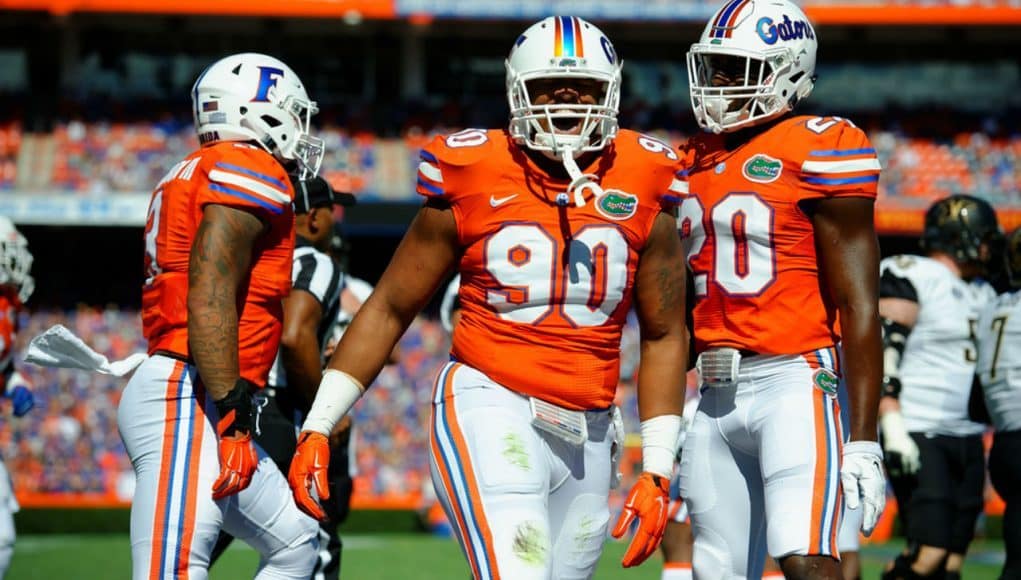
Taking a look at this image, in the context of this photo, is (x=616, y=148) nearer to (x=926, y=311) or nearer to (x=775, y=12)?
(x=775, y=12)

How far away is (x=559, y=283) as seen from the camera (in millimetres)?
3744

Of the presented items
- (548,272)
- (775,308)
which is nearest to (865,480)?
(775,308)

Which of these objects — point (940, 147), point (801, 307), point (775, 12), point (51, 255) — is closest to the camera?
point (801, 307)

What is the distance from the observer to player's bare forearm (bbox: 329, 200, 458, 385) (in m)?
3.86

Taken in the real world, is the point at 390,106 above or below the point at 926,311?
below

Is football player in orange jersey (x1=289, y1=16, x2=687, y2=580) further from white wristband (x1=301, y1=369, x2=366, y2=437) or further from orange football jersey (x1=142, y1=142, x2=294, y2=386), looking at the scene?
orange football jersey (x1=142, y1=142, x2=294, y2=386)

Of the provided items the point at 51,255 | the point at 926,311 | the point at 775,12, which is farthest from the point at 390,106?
the point at 775,12

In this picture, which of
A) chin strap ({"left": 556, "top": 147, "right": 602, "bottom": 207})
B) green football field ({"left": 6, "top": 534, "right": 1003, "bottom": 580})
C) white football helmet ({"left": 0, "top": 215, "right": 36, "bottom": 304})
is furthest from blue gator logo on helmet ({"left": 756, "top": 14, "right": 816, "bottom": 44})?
green football field ({"left": 6, "top": 534, "right": 1003, "bottom": 580})

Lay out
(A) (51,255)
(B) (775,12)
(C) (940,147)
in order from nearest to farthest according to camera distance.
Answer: (B) (775,12) < (A) (51,255) < (C) (940,147)

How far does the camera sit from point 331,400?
151 inches

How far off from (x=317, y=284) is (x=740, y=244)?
1.88 m

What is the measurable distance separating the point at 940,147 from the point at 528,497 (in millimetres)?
20222

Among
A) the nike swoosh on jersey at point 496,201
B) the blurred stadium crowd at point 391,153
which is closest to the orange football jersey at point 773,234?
the nike swoosh on jersey at point 496,201

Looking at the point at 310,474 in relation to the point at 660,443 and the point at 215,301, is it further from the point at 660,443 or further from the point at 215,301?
the point at 660,443
